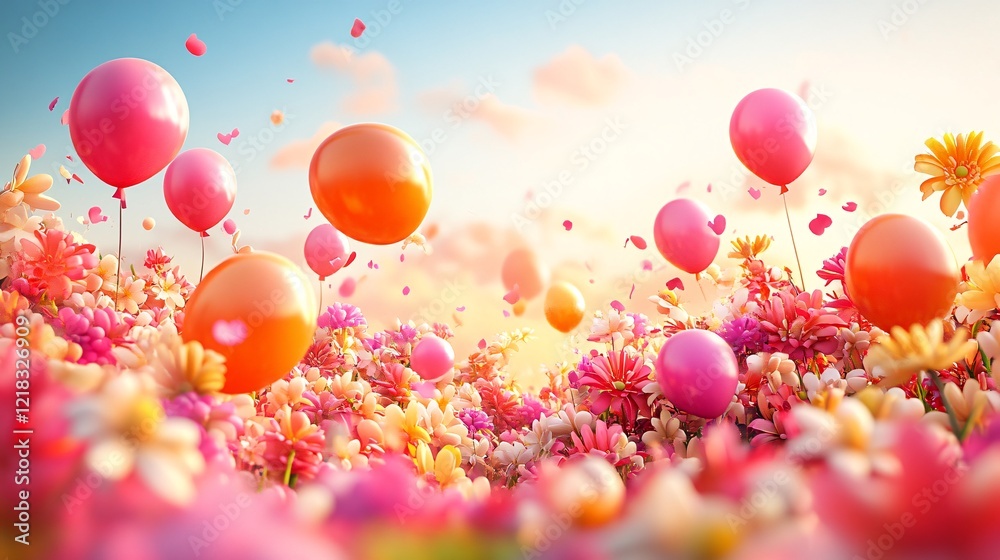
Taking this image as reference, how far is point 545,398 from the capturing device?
331 cm

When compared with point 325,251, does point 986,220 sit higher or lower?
higher

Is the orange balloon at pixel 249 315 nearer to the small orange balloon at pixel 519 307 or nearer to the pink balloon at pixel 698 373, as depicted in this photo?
the pink balloon at pixel 698 373

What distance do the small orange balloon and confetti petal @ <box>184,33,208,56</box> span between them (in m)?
2.29

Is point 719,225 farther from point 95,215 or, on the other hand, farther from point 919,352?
point 95,215

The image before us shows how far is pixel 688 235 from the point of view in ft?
7.43

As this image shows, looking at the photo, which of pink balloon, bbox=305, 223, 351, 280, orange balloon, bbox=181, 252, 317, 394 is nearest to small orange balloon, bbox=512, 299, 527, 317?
pink balloon, bbox=305, 223, 351, 280

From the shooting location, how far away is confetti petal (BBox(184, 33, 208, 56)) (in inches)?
71.3

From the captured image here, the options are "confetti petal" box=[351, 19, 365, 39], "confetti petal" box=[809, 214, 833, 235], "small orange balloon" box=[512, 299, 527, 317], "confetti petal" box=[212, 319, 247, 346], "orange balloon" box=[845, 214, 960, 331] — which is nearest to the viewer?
"confetti petal" box=[212, 319, 247, 346]

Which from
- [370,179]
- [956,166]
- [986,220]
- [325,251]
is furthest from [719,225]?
[325,251]

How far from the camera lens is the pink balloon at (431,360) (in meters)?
2.51

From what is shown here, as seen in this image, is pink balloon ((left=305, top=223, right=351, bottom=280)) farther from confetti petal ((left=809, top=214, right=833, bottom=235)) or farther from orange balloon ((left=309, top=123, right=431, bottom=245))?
confetti petal ((left=809, top=214, right=833, bottom=235))

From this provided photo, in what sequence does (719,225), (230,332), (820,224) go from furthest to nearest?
(719,225), (820,224), (230,332)

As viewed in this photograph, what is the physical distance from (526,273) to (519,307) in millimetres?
273

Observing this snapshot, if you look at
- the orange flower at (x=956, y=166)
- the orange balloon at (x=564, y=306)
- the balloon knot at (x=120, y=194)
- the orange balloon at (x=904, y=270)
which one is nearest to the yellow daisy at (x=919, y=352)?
the orange balloon at (x=904, y=270)
